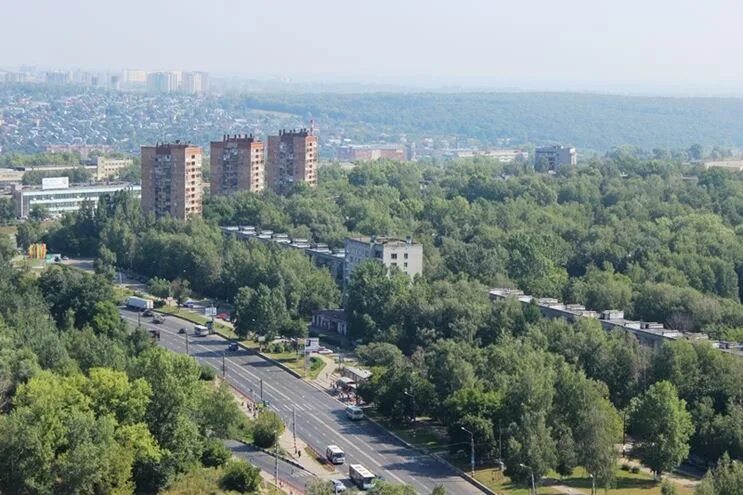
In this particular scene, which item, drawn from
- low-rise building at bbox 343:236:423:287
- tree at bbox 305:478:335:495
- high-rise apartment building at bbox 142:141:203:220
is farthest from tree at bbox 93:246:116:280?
tree at bbox 305:478:335:495

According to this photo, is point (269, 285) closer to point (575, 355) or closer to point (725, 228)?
point (575, 355)

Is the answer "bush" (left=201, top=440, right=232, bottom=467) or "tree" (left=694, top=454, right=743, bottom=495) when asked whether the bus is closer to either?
"bush" (left=201, top=440, right=232, bottom=467)

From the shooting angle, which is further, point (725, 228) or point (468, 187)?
point (468, 187)

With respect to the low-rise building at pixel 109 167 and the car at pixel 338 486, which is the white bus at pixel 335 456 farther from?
the low-rise building at pixel 109 167

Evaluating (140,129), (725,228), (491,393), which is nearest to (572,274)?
(725,228)

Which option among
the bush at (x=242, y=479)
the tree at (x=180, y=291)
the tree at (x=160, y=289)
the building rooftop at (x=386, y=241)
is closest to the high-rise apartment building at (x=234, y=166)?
the tree at (x=160, y=289)

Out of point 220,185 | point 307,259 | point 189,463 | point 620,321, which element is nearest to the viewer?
point 189,463

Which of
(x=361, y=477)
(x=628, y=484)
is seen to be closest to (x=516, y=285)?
(x=628, y=484)
